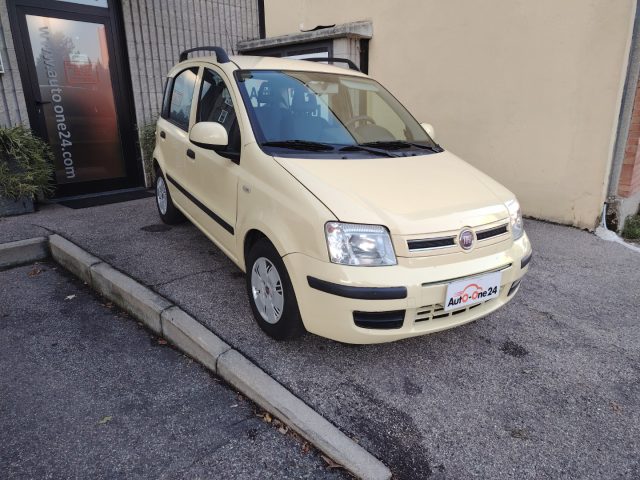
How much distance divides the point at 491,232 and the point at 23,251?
14.0ft

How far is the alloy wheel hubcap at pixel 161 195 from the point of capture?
16.6ft

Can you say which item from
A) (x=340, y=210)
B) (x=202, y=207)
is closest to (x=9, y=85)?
(x=202, y=207)

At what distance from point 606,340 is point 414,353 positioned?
1.38m

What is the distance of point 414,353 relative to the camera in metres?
2.91

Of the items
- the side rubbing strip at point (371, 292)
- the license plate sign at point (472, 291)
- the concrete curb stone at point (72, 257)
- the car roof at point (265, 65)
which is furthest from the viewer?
the concrete curb stone at point (72, 257)

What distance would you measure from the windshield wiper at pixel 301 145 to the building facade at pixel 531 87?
12.1ft

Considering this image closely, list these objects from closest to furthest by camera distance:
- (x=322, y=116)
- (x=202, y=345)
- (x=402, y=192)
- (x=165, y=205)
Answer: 1. (x=402, y=192)
2. (x=202, y=345)
3. (x=322, y=116)
4. (x=165, y=205)

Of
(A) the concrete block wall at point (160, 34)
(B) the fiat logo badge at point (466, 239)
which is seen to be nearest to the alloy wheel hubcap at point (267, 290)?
(B) the fiat logo badge at point (466, 239)

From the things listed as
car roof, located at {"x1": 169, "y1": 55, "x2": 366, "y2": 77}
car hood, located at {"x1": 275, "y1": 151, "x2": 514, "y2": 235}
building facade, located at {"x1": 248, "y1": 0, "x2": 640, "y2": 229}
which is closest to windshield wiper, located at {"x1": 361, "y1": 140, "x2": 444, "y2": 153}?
car hood, located at {"x1": 275, "y1": 151, "x2": 514, "y2": 235}

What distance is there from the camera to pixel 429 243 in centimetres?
242

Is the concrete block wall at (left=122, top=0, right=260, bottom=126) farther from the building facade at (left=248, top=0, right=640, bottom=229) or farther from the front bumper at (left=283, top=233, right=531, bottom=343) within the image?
the front bumper at (left=283, top=233, right=531, bottom=343)

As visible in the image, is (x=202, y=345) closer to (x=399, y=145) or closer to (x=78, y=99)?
(x=399, y=145)

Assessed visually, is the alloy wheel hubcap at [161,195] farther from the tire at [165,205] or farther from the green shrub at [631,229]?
the green shrub at [631,229]

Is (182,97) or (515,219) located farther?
(182,97)
